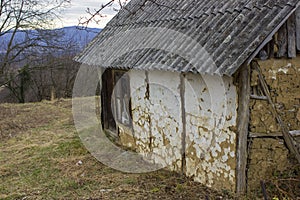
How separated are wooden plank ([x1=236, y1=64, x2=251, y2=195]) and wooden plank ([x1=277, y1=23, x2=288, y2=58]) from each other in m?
0.50

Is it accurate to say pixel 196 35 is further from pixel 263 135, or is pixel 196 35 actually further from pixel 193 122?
pixel 263 135

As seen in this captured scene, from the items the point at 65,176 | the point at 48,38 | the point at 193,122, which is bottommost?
the point at 65,176

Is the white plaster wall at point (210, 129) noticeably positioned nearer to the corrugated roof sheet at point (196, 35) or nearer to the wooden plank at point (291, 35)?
the corrugated roof sheet at point (196, 35)

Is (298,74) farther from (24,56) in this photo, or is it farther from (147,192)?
(24,56)

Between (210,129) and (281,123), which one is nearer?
(281,123)

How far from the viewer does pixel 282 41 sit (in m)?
4.35

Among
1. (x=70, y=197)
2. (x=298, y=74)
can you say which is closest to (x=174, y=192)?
(x=70, y=197)

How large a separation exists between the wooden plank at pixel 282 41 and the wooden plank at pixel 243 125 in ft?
1.62

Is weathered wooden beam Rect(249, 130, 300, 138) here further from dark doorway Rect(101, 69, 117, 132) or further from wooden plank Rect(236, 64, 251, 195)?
dark doorway Rect(101, 69, 117, 132)

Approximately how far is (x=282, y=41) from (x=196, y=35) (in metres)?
1.29

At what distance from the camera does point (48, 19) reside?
51.2 feet

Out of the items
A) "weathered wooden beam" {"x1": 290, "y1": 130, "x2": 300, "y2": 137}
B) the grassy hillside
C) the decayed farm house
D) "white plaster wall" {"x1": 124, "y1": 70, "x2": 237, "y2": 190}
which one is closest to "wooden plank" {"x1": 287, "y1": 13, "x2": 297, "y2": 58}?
the decayed farm house

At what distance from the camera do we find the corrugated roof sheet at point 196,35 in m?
4.11

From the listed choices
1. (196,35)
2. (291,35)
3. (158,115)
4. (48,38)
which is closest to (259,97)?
(291,35)
